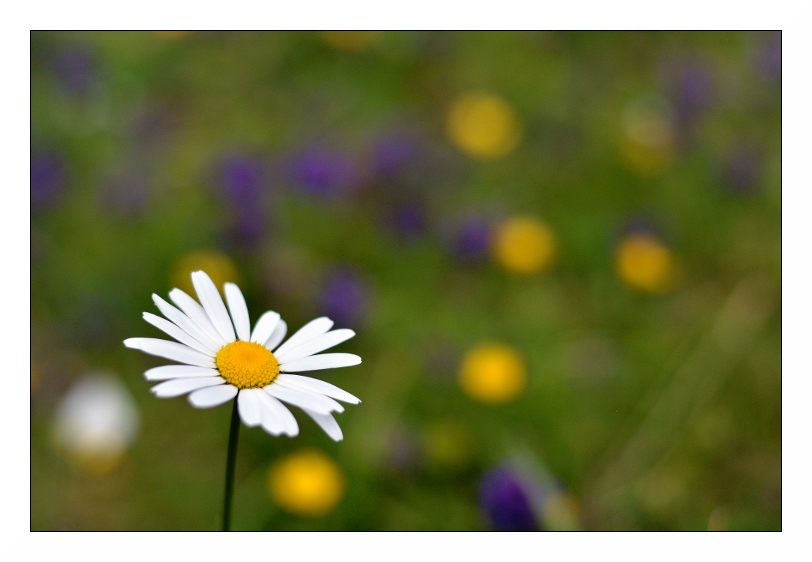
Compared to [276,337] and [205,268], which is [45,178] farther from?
[276,337]

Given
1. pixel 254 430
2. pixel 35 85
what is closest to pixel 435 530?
pixel 254 430

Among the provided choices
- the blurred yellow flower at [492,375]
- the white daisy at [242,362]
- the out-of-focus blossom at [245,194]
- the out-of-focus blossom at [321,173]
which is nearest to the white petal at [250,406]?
the white daisy at [242,362]

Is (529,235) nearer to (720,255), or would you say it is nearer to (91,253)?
(720,255)

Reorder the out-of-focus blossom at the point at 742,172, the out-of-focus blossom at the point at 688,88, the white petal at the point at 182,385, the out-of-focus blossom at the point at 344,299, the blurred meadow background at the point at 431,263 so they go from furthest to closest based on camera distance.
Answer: the out-of-focus blossom at the point at 688,88 < the out-of-focus blossom at the point at 742,172 < the out-of-focus blossom at the point at 344,299 < the blurred meadow background at the point at 431,263 < the white petal at the point at 182,385

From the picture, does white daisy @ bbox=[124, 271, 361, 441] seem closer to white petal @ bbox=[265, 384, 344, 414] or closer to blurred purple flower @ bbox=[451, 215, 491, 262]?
white petal @ bbox=[265, 384, 344, 414]

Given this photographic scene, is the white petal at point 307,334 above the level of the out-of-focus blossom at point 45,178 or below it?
below

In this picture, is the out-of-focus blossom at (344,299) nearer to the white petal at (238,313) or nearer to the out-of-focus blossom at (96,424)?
the out-of-focus blossom at (96,424)

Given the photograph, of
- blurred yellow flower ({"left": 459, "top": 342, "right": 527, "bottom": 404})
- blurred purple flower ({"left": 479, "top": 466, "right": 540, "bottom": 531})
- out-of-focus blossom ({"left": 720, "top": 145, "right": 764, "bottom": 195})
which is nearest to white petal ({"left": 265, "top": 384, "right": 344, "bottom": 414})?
blurred purple flower ({"left": 479, "top": 466, "right": 540, "bottom": 531})
